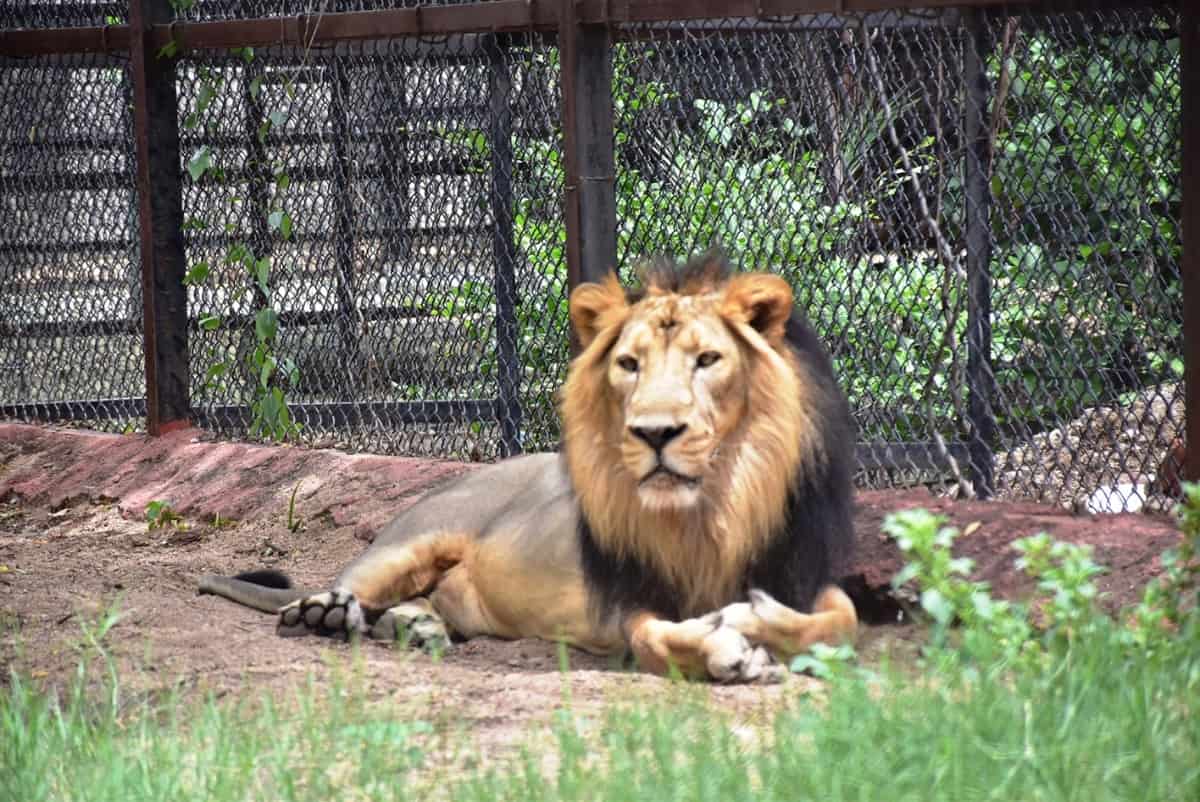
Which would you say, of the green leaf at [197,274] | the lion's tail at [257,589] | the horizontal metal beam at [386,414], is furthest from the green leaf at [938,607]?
the green leaf at [197,274]

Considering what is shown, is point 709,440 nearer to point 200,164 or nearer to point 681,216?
point 681,216

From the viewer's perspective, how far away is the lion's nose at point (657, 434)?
415 centimetres

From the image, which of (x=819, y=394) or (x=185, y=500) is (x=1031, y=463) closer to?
(x=819, y=394)

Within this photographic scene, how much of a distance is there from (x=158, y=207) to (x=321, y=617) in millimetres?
3202

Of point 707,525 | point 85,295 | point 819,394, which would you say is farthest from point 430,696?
point 85,295

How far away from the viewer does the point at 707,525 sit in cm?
438

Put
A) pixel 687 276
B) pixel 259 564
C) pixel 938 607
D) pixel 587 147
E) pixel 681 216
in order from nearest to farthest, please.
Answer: pixel 938 607 < pixel 687 276 < pixel 587 147 < pixel 681 216 < pixel 259 564

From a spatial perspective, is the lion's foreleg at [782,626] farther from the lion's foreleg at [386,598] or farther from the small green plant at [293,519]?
the small green plant at [293,519]

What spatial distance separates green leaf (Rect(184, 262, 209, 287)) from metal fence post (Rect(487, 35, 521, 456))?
1.60m

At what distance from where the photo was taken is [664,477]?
13.8ft

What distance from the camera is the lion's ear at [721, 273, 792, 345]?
439 cm

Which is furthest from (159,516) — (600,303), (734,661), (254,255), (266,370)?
(734,661)

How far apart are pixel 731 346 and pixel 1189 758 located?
186cm

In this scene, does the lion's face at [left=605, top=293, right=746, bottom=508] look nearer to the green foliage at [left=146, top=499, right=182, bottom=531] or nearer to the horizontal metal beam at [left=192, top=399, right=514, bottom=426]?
the horizontal metal beam at [left=192, top=399, right=514, bottom=426]
